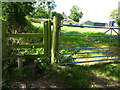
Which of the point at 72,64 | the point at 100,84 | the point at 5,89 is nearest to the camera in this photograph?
the point at 5,89

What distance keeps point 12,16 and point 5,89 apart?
4747 millimetres

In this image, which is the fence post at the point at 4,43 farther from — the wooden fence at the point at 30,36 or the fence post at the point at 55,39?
the fence post at the point at 55,39

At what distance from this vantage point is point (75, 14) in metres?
53.3

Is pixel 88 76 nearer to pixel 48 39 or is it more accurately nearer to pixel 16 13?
pixel 48 39

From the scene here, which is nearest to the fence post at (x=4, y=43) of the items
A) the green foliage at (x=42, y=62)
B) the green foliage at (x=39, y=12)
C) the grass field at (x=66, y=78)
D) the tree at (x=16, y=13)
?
the grass field at (x=66, y=78)

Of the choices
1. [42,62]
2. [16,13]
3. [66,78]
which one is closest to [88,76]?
[66,78]

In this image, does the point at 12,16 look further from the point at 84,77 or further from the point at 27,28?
the point at 84,77

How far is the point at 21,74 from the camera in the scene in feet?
11.7

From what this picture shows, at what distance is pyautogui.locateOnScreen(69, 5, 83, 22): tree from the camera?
171ft

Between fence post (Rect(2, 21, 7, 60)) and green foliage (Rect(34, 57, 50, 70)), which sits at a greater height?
fence post (Rect(2, 21, 7, 60))

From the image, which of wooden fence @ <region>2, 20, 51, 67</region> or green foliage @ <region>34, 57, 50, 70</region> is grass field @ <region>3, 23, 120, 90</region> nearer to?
green foliage @ <region>34, 57, 50, 70</region>

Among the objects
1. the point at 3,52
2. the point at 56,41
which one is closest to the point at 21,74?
the point at 3,52

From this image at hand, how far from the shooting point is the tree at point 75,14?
171 ft

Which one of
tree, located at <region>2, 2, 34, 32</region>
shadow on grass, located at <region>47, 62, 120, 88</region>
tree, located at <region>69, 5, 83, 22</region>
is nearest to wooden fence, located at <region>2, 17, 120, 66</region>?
shadow on grass, located at <region>47, 62, 120, 88</region>
